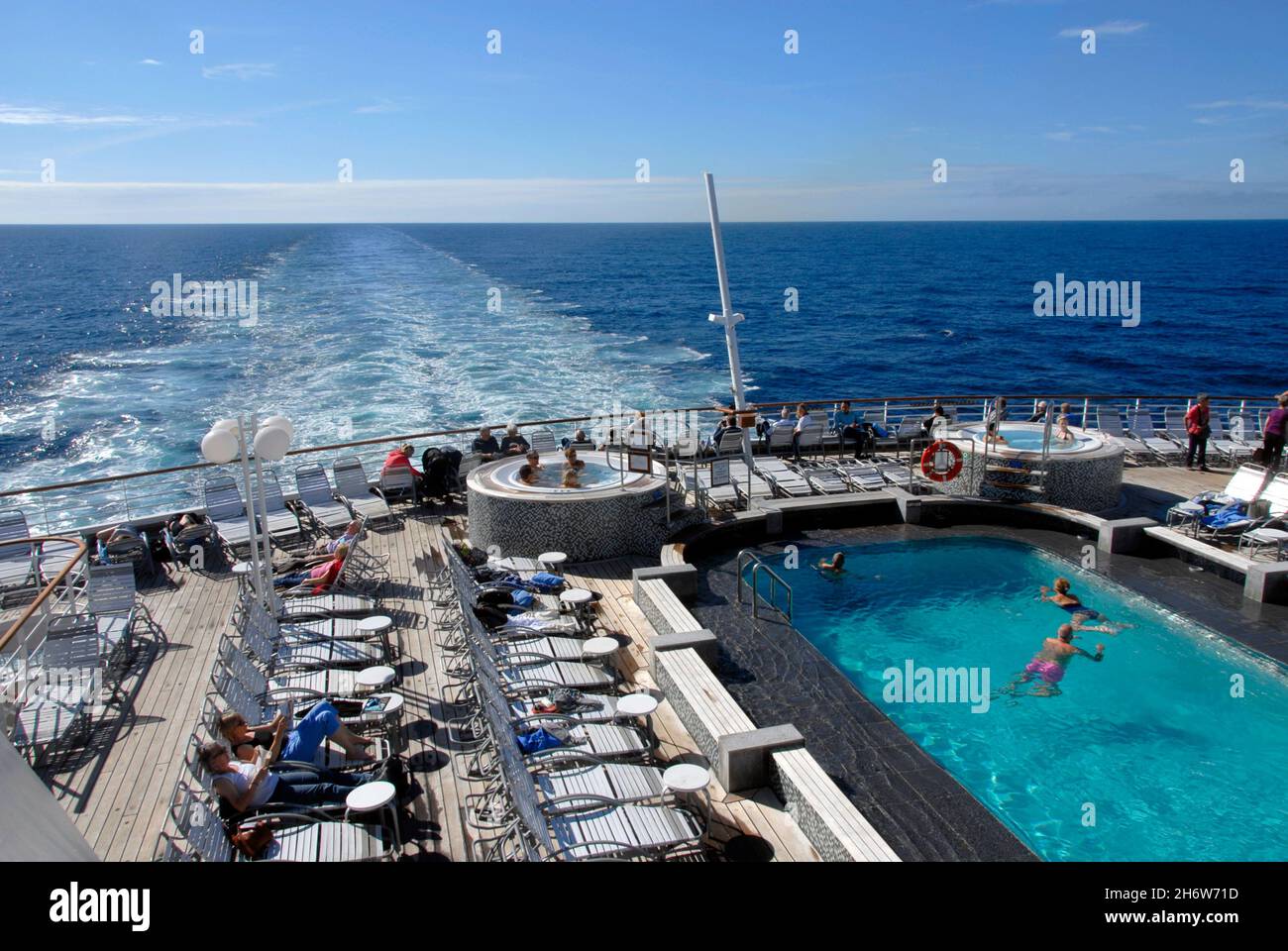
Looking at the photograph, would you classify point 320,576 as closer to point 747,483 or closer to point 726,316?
point 747,483

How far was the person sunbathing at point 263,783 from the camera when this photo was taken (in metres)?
5.15

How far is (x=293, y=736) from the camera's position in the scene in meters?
5.80

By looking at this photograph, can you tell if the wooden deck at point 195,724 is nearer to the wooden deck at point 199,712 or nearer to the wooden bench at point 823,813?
the wooden deck at point 199,712

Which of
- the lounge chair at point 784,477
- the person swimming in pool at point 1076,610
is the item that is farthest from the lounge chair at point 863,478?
the person swimming in pool at point 1076,610

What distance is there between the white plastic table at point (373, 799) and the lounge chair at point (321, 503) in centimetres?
625

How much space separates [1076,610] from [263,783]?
317 inches

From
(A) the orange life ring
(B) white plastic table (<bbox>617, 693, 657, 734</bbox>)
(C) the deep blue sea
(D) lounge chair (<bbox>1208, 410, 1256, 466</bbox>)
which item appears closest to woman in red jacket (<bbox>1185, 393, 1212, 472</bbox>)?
(D) lounge chair (<bbox>1208, 410, 1256, 466</bbox>)

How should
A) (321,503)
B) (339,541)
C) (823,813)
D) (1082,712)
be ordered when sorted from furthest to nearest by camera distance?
(321,503) → (339,541) → (1082,712) → (823,813)

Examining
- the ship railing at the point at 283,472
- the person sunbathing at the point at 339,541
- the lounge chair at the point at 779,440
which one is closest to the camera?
the person sunbathing at the point at 339,541

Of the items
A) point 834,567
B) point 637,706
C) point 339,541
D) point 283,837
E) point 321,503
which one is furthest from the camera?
point 321,503

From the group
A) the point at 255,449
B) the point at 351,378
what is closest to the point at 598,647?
the point at 255,449

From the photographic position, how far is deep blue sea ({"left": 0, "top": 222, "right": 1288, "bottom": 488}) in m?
27.3

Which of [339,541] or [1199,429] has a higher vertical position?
[1199,429]

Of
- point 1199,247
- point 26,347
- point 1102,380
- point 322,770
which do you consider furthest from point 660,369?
point 1199,247
